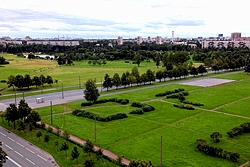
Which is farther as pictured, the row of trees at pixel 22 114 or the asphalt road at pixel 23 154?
the row of trees at pixel 22 114

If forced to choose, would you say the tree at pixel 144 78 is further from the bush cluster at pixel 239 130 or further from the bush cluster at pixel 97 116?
the bush cluster at pixel 239 130

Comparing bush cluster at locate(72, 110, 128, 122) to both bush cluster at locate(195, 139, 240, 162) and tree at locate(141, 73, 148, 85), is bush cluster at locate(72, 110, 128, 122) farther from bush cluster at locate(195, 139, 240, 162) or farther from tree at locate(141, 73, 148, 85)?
tree at locate(141, 73, 148, 85)

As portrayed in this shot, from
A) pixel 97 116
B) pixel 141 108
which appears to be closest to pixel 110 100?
pixel 141 108

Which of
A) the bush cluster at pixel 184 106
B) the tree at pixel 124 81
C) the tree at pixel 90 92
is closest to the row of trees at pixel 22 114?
the tree at pixel 90 92

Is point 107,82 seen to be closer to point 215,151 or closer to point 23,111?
point 23,111

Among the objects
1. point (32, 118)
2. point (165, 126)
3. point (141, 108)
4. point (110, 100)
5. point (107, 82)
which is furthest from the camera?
point (107, 82)
